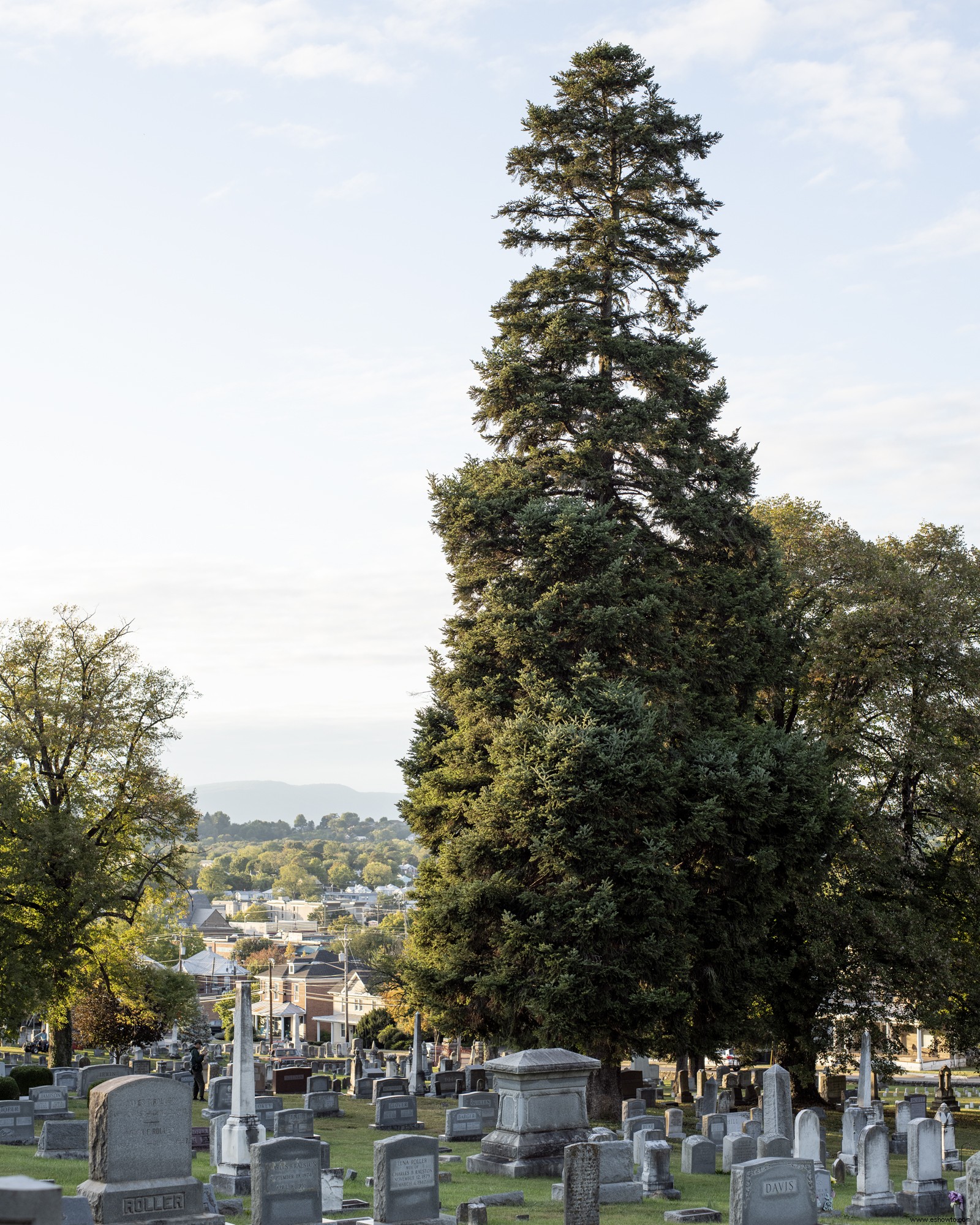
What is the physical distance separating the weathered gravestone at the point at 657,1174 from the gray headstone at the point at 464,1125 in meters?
5.99

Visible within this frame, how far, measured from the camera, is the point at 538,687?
2403 centimetres

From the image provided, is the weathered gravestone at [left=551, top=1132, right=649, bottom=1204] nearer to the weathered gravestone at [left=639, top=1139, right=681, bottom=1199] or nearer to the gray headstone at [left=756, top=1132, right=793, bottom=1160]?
the weathered gravestone at [left=639, top=1139, right=681, bottom=1199]

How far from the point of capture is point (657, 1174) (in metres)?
15.4

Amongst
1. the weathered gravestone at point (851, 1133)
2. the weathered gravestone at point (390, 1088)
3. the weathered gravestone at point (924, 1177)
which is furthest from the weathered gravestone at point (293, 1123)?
the weathered gravestone at point (924, 1177)

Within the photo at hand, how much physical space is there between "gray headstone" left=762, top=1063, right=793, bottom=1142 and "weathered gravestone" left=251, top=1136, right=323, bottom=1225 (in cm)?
856

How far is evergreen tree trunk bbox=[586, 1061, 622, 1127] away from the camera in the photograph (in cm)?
2389


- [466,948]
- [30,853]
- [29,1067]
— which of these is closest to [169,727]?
[30,853]

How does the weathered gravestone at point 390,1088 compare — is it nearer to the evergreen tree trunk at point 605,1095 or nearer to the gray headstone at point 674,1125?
the evergreen tree trunk at point 605,1095

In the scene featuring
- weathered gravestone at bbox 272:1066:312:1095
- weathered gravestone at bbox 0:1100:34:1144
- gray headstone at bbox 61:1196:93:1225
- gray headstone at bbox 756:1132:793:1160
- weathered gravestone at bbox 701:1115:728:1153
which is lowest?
weathered gravestone at bbox 272:1066:312:1095

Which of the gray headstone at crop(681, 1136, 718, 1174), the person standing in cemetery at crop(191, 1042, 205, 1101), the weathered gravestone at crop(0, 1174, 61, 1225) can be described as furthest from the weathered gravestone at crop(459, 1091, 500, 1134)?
the weathered gravestone at crop(0, 1174, 61, 1225)

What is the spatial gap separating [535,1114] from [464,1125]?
503cm

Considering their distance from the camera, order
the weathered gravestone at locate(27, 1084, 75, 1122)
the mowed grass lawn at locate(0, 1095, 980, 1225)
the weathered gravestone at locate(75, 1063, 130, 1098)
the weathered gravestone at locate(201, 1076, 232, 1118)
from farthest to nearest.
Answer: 1. the weathered gravestone at locate(75, 1063, 130, 1098)
2. the weathered gravestone at locate(27, 1084, 75, 1122)
3. the weathered gravestone at locate(201, 1076, 232, 1118)
4. the mowed grass lawn at locate(0, 1095, 980, 1225)

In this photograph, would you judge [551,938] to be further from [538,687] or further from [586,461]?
[586,461]

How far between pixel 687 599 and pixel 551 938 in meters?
8.37
